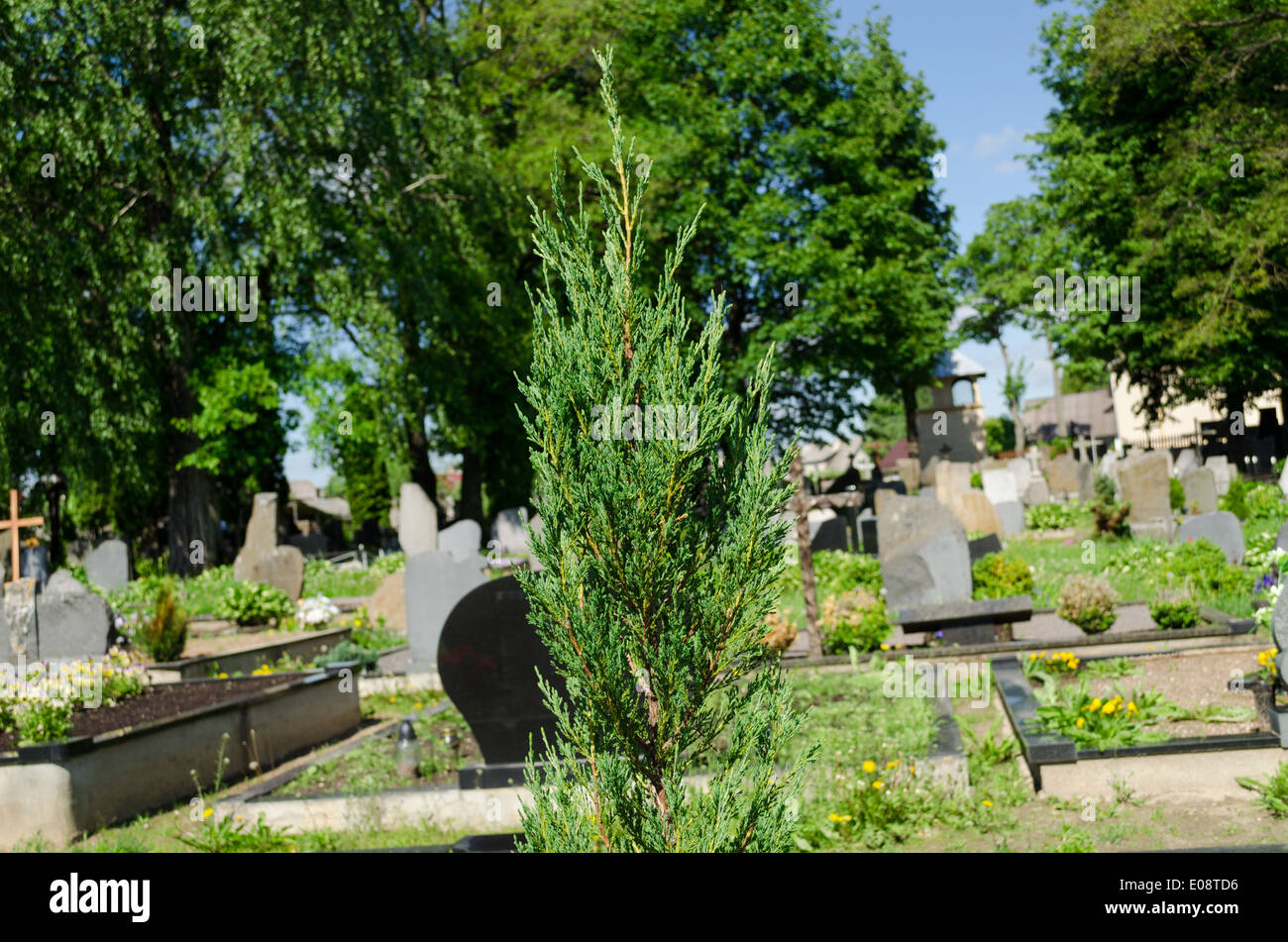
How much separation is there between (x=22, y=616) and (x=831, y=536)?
13742 mm

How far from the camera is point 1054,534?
22.2 metres

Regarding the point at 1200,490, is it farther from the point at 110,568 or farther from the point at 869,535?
the point at 110,568

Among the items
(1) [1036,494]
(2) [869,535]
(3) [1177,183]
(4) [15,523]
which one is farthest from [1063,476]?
(4) [15,523]

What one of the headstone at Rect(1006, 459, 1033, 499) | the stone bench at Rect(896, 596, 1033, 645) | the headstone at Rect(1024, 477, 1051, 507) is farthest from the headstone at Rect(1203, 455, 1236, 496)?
the stone bench at Rect(896, 596, 1033, 645)

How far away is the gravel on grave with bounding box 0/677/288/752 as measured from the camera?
862 centimetres

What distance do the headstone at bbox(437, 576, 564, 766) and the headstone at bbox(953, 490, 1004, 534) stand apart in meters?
14.7

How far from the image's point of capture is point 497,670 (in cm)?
827

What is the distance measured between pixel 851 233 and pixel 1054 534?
376 inches

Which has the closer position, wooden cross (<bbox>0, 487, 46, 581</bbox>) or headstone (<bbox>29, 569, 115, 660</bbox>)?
headstone (<bbox>29, 569, 115, 660</bbox>)

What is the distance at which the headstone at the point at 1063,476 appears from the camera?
33500 millimetres

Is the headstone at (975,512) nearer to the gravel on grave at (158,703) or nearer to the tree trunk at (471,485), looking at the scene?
the tree trunk at (471,485)

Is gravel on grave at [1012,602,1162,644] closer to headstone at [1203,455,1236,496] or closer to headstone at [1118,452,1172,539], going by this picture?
headstone at [1118,452,1172,539]
